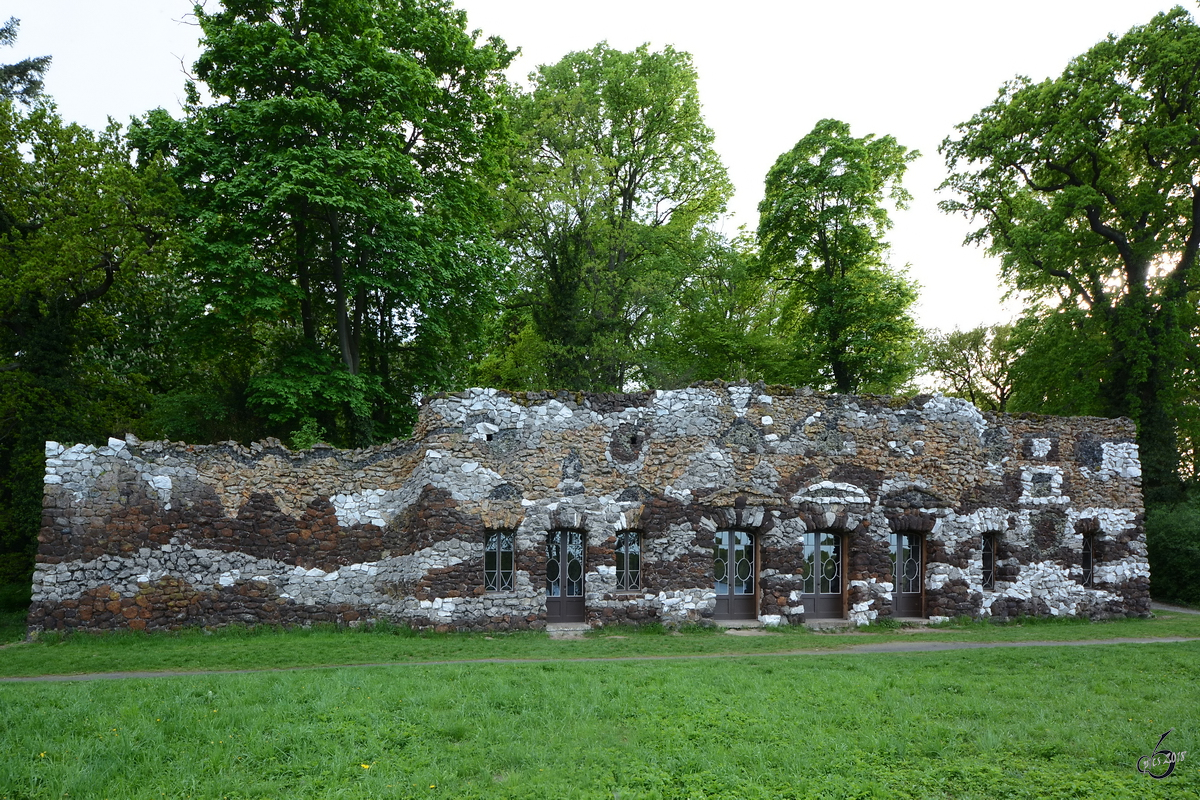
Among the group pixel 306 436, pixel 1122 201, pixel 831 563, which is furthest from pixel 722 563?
pixel 1122 201

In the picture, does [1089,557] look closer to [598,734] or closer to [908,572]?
[908,572]

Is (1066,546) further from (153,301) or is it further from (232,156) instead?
(153,301)

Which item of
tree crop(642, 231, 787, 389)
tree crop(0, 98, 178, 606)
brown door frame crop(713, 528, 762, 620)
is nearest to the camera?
brown door frame crop(713, 528, 762, 620)

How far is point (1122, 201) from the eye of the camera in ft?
86.8

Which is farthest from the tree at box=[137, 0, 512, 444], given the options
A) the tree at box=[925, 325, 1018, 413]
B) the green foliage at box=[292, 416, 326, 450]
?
the tree at box=[925, 325, 1018, 413]

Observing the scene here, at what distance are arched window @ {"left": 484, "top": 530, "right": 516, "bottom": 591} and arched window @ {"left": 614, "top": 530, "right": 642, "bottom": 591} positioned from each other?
8.10 feet

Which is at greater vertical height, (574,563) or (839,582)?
(574,563)

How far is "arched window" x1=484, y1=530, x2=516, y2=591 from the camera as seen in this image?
16.4 metres

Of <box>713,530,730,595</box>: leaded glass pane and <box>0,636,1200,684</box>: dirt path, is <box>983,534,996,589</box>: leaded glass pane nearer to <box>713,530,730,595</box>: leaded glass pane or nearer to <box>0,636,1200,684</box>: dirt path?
<box>0,636,1200,684</box>: dirt path

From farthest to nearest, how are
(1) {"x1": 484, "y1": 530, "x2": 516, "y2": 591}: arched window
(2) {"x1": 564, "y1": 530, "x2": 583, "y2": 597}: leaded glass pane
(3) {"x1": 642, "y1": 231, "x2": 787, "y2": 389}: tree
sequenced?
(3) {"x1": 642, "y1": 231, "x2": 787, "y2": 389}: tree
(2) {"x1": 564, "y1": 530, "x2": 583, "y2": 597}: leaded glass pane
(1) {"x1": 484, "y1": 530, "x2": 516, "y2": 591}: arched window

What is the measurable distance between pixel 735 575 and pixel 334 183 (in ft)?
44.4

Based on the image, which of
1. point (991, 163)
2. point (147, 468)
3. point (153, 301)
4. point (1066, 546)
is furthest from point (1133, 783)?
point (991, 163)

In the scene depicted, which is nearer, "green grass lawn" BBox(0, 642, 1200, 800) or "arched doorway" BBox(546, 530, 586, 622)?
"green grass lawn" BBox(0, 642, 1200, 800)

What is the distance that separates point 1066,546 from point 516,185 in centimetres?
2101
